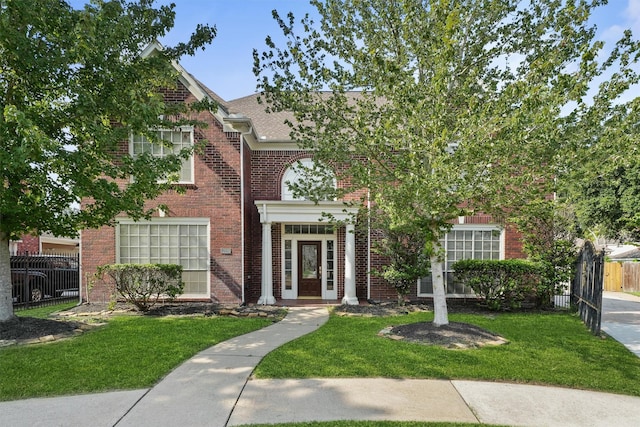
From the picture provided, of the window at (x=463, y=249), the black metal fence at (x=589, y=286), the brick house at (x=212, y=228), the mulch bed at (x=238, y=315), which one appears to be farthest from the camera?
the window at (x=463, y=249)

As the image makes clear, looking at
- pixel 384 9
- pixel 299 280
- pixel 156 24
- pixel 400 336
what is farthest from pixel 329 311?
pixel 156 24

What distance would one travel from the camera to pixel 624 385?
469 centimetres

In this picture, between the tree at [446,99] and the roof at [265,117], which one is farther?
the roof at [265,117]

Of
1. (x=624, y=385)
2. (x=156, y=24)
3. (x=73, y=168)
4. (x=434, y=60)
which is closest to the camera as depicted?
(x=624, y=385)

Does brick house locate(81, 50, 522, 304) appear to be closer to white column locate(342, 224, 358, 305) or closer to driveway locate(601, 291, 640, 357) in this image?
white column locate(342, 224, 358, 305)

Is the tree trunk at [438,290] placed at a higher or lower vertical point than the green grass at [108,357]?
higher

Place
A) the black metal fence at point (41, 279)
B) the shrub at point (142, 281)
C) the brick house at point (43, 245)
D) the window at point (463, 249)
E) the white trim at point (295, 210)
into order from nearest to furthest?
the shrub at point (142, 281) → the white trim at point (295, 210) → the black metal fence at point (41, 279) → the window at point (463, 249) → the brick house at point (43, 245)

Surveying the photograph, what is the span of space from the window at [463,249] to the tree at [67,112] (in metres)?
8.48

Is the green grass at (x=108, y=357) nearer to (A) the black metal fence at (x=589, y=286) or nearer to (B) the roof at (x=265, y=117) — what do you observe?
(B) the roof at (x=265, y=117)

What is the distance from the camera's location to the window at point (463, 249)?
11750 mm

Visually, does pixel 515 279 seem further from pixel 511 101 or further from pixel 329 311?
pixel 511 101

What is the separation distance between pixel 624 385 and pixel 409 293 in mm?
7042

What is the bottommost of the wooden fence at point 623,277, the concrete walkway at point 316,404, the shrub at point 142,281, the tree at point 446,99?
the wooden fence at point 623,277

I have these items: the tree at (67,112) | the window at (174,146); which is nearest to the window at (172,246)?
the window at (174,146)
